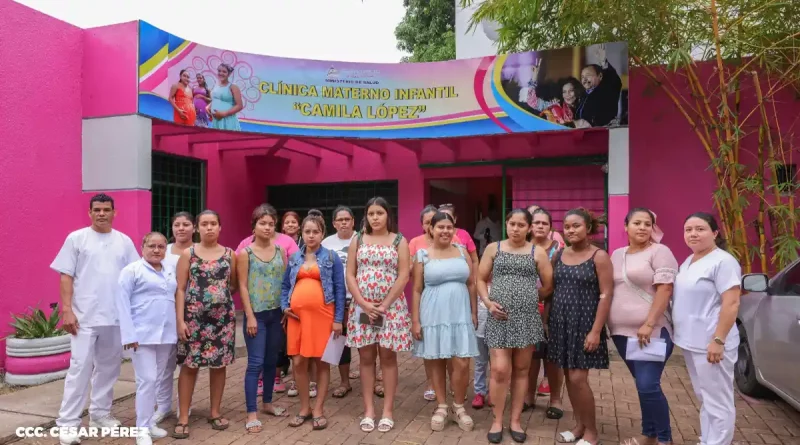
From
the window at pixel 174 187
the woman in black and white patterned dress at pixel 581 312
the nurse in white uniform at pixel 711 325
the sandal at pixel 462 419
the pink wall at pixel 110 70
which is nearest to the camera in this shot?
the nurse in white uniform at pixel 711 325

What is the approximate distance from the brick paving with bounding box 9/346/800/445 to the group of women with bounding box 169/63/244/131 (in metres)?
3.35

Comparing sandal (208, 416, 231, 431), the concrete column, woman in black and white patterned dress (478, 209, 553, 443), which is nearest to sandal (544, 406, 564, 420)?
woman in black and white patterned dress (478, 209, 553, 443)

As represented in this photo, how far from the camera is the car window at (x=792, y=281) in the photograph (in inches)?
167

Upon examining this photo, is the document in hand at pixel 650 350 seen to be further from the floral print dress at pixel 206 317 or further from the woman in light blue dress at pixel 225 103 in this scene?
the woman in light blue dress at pixel 225 103

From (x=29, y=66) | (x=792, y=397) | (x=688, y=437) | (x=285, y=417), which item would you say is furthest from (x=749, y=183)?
(x=29, y=66)

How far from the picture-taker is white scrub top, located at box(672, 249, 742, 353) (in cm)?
335

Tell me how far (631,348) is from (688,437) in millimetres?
1112

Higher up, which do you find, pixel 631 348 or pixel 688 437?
pixel 631 348

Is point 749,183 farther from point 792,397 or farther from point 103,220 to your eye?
point 103,220

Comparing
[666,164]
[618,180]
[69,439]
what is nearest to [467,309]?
[69,439]

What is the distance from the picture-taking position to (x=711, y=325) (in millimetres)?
3377

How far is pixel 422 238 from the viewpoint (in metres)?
5.16

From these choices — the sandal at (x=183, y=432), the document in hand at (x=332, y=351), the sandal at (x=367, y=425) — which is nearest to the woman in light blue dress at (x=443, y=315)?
the sandal at (x=367, y=425)

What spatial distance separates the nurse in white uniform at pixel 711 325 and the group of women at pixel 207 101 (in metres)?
5.74
